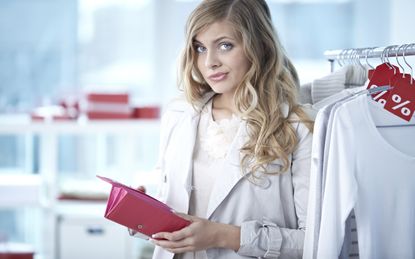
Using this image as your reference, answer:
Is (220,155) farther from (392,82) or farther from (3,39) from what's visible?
(3,39)

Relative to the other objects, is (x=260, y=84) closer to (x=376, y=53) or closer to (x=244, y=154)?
(x=244, y=154)

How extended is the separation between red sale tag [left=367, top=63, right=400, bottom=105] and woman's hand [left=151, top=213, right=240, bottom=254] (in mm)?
518

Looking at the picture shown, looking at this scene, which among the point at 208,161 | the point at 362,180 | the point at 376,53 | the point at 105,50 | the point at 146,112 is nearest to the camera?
the point at 362,180

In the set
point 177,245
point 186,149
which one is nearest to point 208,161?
point 186,149

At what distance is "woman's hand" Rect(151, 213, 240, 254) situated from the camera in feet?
5.60

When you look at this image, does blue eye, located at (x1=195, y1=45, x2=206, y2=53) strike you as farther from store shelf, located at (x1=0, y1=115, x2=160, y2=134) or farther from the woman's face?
store shelf, located at (x1=0, y1=115, x2=160, y2=134)

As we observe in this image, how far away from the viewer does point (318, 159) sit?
1596mm

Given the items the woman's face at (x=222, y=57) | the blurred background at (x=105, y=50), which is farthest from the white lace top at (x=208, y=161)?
the blurred background at (x=105, y=50)

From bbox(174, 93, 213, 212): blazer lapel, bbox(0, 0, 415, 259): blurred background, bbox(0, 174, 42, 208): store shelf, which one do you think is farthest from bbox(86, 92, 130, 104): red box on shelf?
bbox(174, 93, 213, 212): blazer lapel

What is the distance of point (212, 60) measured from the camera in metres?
1.78

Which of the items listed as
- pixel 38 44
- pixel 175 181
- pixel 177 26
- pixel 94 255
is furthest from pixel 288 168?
pixel 38 44

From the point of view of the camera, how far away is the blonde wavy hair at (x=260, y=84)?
178cm

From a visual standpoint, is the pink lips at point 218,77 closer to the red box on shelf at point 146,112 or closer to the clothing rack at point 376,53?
the clothing rack at point 376,53

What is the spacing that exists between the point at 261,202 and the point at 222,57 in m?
0.42
